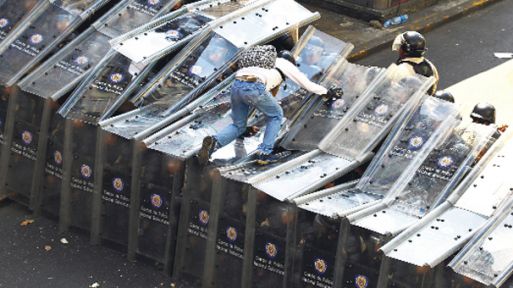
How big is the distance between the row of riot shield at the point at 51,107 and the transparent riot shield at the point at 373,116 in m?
2.44

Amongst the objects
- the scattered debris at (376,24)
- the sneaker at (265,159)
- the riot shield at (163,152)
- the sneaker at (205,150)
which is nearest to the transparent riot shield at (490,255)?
the sneaker at (265,159)

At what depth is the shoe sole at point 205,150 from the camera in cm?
984

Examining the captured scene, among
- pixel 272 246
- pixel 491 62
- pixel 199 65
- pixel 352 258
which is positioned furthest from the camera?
pixel 491 62

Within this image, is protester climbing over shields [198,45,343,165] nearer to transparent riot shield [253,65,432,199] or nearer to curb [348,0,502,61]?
transparent riot shield [253,65,432,199]

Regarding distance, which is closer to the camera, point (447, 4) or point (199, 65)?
point (199, 65)

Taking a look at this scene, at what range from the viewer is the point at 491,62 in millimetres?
16344

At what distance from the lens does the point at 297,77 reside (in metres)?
10.4

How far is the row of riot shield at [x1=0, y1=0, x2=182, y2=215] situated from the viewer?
11164mm

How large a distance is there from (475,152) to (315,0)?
8.87 metres

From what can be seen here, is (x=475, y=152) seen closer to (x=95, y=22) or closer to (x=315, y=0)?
(x=95, y=22)

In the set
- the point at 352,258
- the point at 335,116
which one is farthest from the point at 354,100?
the point at 352,258

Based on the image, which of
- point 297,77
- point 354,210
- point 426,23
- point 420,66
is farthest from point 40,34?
point 426,23

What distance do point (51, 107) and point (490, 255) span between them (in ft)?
16.8

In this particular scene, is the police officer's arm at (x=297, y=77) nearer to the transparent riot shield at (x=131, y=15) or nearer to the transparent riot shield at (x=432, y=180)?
the transparent riot shield at (x=432, y=180)
